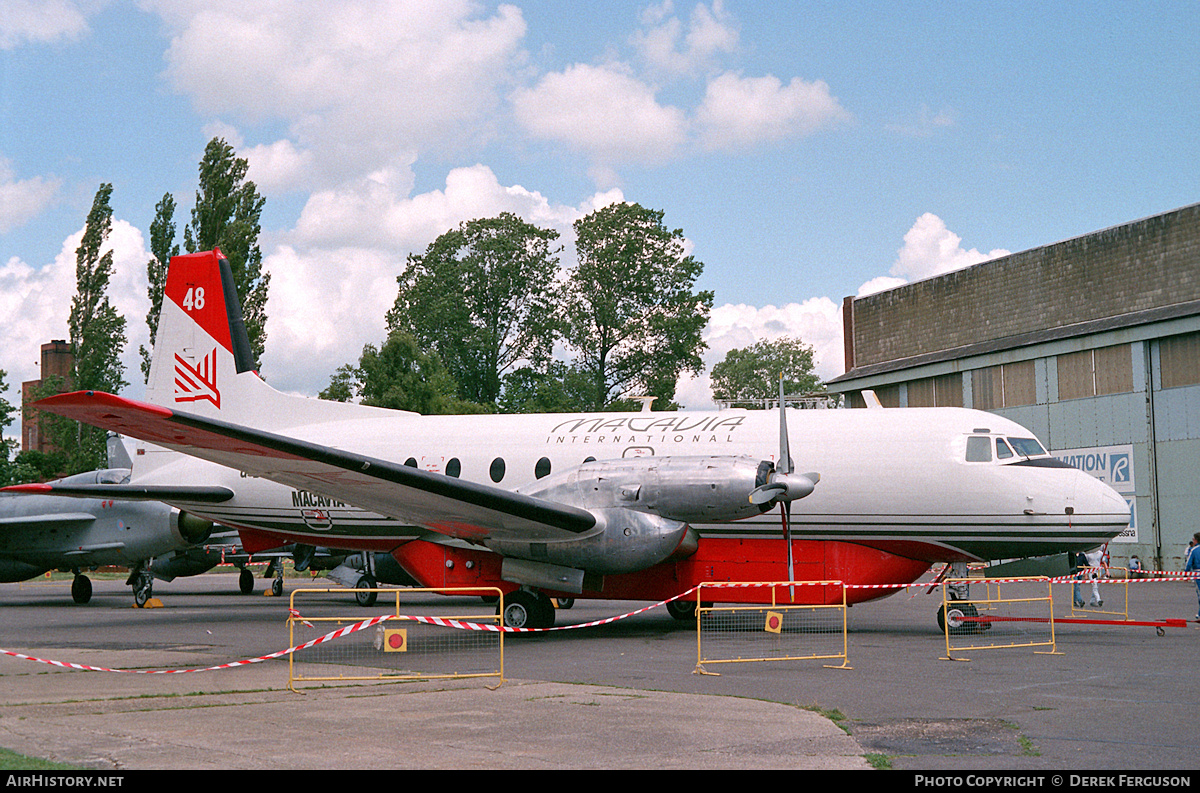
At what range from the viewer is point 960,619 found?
50.2 ft

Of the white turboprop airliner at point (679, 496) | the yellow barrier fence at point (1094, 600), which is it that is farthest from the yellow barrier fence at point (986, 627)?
the yellow barrier fence at point (1094, 600)

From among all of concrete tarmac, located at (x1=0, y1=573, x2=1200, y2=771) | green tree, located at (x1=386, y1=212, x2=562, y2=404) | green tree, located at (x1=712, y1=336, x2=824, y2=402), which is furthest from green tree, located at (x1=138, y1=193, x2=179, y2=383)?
green tree, located at (x1=712, y1=336, x2=824, y2=402)

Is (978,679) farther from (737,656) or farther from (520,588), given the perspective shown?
(520,588)

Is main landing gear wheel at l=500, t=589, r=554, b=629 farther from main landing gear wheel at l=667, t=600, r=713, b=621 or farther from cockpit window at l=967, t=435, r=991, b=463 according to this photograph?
cockpit window at l=967, t=435, r=991, b=463

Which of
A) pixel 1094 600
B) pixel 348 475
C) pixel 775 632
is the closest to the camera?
pixel 775 632

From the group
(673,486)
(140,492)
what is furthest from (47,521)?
(673,486)

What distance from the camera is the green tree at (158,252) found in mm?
44562

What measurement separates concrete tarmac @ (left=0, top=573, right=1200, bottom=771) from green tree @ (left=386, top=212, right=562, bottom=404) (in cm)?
4775

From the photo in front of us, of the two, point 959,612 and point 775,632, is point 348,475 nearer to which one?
point 775,632

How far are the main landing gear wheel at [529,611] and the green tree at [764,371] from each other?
3095 inches

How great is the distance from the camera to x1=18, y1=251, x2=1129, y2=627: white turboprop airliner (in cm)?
1466

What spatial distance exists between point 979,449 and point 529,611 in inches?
280
